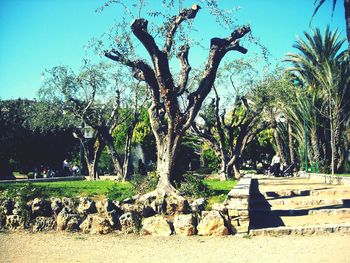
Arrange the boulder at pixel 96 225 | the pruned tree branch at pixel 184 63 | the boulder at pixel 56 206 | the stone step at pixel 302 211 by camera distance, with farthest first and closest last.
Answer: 1. the pruned tree branch at pixel 184 63
2. the stone step at pixel 302 211
3. the boulder at pixel 56 206
4. the boulder at pixel 96 225

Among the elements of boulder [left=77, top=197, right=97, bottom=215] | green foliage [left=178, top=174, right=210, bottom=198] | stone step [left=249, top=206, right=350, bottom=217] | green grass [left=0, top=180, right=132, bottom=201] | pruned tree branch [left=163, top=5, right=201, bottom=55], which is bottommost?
stone step [left=249, top=206, right=350, bottom=217]

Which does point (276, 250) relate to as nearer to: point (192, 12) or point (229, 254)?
point (229, 254)

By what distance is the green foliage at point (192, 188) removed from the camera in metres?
12.0

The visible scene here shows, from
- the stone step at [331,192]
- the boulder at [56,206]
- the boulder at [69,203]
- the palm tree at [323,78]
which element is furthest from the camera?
the palm tree at [323,78]

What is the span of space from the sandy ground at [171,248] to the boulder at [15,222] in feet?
2.40

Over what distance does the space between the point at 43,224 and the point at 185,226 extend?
3290mm

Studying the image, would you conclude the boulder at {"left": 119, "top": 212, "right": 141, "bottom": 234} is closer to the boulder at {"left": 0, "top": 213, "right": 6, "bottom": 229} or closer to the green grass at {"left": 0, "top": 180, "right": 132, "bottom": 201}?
the boulder at {"left": 0, "top": 213, "right": 6, "bottom": 229}

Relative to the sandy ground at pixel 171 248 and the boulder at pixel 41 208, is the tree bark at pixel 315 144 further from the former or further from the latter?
the boulder at pixel 41 208

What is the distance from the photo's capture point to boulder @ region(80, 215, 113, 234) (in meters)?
8.43

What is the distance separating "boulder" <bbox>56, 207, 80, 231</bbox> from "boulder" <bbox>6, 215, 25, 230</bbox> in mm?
879

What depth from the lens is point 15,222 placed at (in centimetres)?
898

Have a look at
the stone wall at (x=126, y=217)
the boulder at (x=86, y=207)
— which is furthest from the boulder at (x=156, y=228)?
the boulder at (x=86, y=207)

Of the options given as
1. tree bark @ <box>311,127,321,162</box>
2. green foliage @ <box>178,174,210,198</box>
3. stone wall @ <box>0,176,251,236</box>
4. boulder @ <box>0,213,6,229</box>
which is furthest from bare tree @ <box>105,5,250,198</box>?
tree bark @ <box>311,127,321,162</box>

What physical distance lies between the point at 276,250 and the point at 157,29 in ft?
28.4
